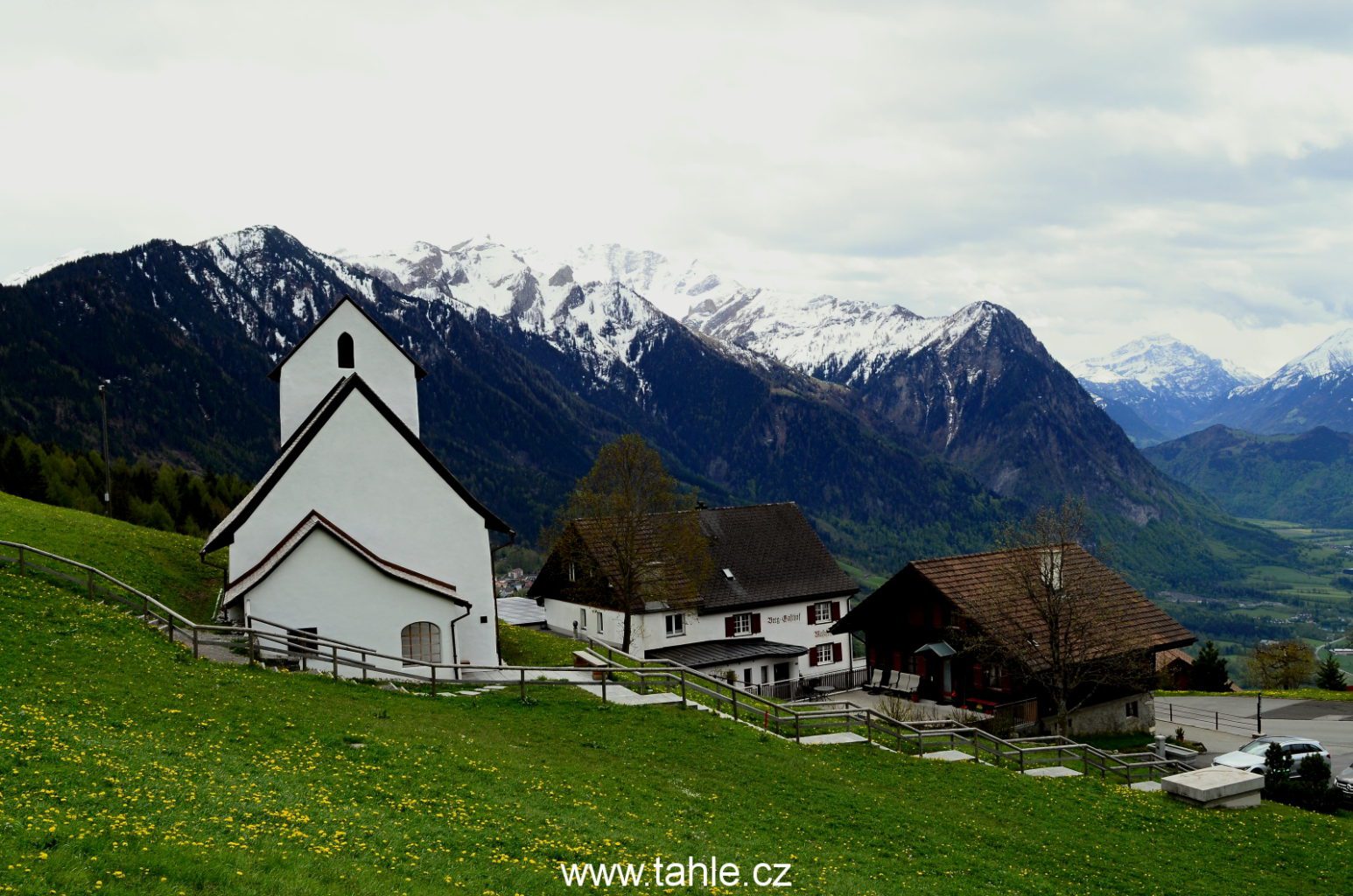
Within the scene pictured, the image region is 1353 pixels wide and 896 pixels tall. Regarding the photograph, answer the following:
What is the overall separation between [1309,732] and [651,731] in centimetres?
4194

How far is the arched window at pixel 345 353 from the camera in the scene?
45.7 metres

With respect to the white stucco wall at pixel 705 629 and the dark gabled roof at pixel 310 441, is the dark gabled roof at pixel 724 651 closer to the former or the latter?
the white stucco wall at pixel 705 629

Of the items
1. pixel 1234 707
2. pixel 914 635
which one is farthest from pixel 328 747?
pixel 1234 707

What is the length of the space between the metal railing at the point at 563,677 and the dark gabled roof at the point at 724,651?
2590 centimetres

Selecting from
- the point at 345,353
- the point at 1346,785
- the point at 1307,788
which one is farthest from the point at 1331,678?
the point at 345,353

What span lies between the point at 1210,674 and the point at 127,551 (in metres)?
68.7

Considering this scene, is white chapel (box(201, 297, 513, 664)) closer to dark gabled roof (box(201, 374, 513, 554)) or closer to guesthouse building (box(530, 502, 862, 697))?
dark gabled roof (box(201, 374, 513, 554))

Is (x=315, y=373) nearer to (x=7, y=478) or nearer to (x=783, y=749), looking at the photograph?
(x=783, y=749)

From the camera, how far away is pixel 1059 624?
149 feet

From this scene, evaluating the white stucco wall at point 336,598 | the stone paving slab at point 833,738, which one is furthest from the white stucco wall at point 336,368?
the stone paving slab at point 833,738

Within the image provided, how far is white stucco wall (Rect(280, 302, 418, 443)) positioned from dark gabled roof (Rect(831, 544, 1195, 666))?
90.4 ft

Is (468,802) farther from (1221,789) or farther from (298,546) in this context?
(1221,789)

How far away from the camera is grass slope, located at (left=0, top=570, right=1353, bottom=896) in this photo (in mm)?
13797

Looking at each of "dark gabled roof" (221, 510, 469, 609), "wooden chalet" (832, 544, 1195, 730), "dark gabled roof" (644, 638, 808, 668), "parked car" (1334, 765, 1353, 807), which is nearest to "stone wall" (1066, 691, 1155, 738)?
"wooden chalet" (832, 544, 1195, 730)
